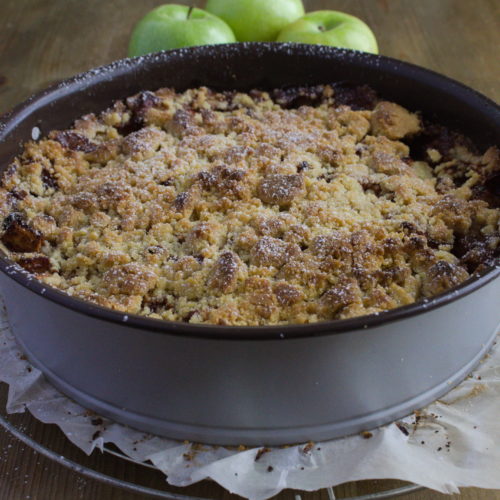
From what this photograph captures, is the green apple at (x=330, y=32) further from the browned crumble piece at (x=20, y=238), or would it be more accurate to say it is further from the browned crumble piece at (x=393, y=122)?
the browned crumble piece at (x=20, y=238)

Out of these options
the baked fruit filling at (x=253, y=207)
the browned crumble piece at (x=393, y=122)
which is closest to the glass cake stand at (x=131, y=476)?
the baked fruit filling at (x=253, y=207)

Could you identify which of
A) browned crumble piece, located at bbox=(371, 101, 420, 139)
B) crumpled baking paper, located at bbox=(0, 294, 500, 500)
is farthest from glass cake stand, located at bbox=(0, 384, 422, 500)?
browned crumble piece, located at bbox=(371, 101, 420, 139)

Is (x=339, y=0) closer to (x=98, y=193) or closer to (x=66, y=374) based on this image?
(x=98, y=193)

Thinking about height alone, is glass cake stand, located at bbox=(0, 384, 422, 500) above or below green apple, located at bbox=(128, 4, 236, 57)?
below

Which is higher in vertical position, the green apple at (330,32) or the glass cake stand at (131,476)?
the green apple at (330,32)

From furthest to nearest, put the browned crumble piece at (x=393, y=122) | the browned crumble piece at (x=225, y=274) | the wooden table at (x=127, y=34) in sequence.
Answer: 1. the wooden table at (x=127, y=34)
2. the browned crumble piece at (x=393, y=122)
3. the browned crumble piece at (x=225, y=274)

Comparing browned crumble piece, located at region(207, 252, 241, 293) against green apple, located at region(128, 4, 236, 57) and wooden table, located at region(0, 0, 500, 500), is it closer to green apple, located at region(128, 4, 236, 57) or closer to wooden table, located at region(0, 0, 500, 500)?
green apple, located at region(128, 4, 236, 57)

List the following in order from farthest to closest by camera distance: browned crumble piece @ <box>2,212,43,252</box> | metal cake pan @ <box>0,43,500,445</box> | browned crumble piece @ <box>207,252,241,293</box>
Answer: browned crumble piece @ <box>2,212,43,252</box>
browned crumble piece @ <box>207,252,241,293</box>
metal cake pan @ <box>0,43,500,445</box>

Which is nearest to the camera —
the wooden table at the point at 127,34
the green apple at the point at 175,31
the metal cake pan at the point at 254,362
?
the metal cake pan at the point at 254,362
